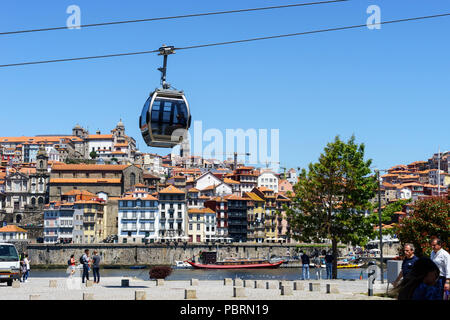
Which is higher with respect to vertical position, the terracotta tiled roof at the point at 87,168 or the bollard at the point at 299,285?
the terracotta tiled roof at the point at 87,168

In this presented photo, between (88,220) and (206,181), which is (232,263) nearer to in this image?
(88,220)

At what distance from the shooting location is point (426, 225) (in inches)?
964

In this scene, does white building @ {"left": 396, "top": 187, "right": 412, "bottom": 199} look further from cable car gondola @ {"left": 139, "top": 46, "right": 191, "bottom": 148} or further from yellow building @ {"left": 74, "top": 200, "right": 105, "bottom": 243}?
cable car gondola @ {"left": 139, "top": 46, "right": 191, "bottom": 148}

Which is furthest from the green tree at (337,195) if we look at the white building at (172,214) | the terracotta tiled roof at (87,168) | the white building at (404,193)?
the white building at (404,193)

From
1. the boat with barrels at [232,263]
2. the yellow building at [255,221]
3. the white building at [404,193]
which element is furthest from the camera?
the white building at [404,193]

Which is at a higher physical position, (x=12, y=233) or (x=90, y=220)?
(x=90, y=220)

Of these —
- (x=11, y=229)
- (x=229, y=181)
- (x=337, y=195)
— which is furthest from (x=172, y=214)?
(x=337, y=195)

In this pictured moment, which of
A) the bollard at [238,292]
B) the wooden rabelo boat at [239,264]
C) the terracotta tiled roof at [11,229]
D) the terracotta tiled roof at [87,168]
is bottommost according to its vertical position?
the wooden rabelo boat at [239,264]

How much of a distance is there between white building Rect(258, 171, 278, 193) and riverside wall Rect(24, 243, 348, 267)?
51.6 metres

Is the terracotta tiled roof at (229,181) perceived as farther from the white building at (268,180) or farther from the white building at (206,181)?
the white building at (268,180)

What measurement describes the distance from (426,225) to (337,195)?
1258cm

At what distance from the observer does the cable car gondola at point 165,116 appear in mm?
20266

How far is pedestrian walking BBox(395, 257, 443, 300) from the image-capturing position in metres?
7.32

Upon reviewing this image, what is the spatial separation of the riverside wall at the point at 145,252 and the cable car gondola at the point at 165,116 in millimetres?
97550
